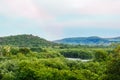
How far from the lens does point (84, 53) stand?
544ft

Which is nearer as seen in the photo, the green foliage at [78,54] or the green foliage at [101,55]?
the green foliage at [101,55]

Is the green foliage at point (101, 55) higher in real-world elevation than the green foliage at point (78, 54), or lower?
higher

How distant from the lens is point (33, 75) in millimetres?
69125

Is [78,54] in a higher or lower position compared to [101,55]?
lower

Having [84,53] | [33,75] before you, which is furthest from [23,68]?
[84,53]

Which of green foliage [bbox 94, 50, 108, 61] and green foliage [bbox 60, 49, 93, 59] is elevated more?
green foliage [bbox 94, 50, 108, 61]

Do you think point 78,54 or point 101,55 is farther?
point 78,54

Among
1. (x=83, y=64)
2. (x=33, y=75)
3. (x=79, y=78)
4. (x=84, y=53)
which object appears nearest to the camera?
(x=79, y=78)

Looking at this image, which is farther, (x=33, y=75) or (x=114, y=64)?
(x=33, y=75)

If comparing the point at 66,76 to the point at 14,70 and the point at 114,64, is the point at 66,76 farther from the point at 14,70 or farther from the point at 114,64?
the point at 114,64

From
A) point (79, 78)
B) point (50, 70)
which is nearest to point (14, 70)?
point (50, 70)

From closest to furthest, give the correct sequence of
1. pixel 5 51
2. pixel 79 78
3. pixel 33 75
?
pixel 79 78 < pixel 33 75 < pixel 5 51

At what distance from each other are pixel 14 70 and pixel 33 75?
5906mm

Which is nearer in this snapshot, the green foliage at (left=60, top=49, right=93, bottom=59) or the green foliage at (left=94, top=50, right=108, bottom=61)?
the green foliage at (left=94, top=50, right=108, bottom=61)
